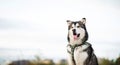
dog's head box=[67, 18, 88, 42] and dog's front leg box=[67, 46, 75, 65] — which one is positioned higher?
dog's head box=[67, 18, 88, 42]

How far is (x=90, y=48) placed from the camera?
10.5 ft

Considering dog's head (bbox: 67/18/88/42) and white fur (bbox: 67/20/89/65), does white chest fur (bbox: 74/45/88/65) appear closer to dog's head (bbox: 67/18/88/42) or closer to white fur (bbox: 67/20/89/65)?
white fur (bbox: 67/20/89/65)

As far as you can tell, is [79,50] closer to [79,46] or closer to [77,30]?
[79,46]

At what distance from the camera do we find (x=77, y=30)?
313cm

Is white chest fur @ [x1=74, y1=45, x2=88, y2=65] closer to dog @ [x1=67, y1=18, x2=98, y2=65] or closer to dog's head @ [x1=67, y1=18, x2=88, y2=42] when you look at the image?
dog @ [x1=67, y1=18, x2=98, y2=65]

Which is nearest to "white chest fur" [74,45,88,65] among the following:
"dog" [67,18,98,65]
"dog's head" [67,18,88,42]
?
"dog" [67,18,98,65]

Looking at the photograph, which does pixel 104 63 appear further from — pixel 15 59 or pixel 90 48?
pixel 15 59

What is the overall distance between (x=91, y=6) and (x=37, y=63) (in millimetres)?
939

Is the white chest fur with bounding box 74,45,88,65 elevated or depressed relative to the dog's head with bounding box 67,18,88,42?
depressed

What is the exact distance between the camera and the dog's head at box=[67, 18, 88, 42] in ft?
10.3

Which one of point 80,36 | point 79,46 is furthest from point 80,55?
point 80,36

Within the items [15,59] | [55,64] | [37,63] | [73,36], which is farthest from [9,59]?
[73,36]

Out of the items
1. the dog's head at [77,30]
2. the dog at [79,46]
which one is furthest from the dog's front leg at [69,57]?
the dog's head at [77,30]

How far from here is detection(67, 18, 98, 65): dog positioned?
10.3 ft
